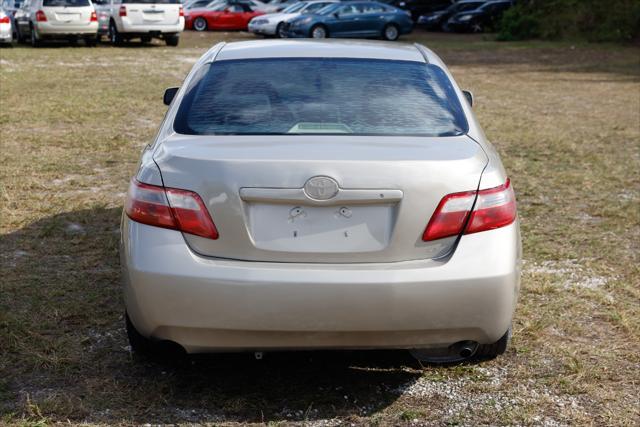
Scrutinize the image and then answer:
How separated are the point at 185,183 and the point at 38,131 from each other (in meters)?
8.23

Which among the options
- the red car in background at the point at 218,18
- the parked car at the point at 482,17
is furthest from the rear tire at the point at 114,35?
the parked car at the point at 482,17

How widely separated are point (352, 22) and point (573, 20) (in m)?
7.28

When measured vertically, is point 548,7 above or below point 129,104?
below

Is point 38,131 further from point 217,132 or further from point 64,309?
point 217,132

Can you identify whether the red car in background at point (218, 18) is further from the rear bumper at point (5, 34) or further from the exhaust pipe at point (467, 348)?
the exhaust pipe at point (467, 348)

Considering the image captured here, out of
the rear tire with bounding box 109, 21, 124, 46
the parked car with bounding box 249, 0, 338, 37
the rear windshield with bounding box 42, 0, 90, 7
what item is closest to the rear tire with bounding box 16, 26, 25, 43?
the rear windshield with bounding box 42, 0, 90, 7

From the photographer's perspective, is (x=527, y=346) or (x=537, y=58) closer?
(x=527, y=346)

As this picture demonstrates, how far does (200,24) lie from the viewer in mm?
37125

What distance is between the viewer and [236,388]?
13.7 feet

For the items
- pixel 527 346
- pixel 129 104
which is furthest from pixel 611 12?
pixel 527 346

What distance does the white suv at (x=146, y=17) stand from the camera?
26.8 meters

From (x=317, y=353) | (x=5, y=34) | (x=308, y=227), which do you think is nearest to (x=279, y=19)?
(x=5, y=34)

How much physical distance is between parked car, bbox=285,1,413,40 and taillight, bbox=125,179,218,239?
27.8 metres

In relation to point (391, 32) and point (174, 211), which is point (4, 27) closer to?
point (391, 32)
